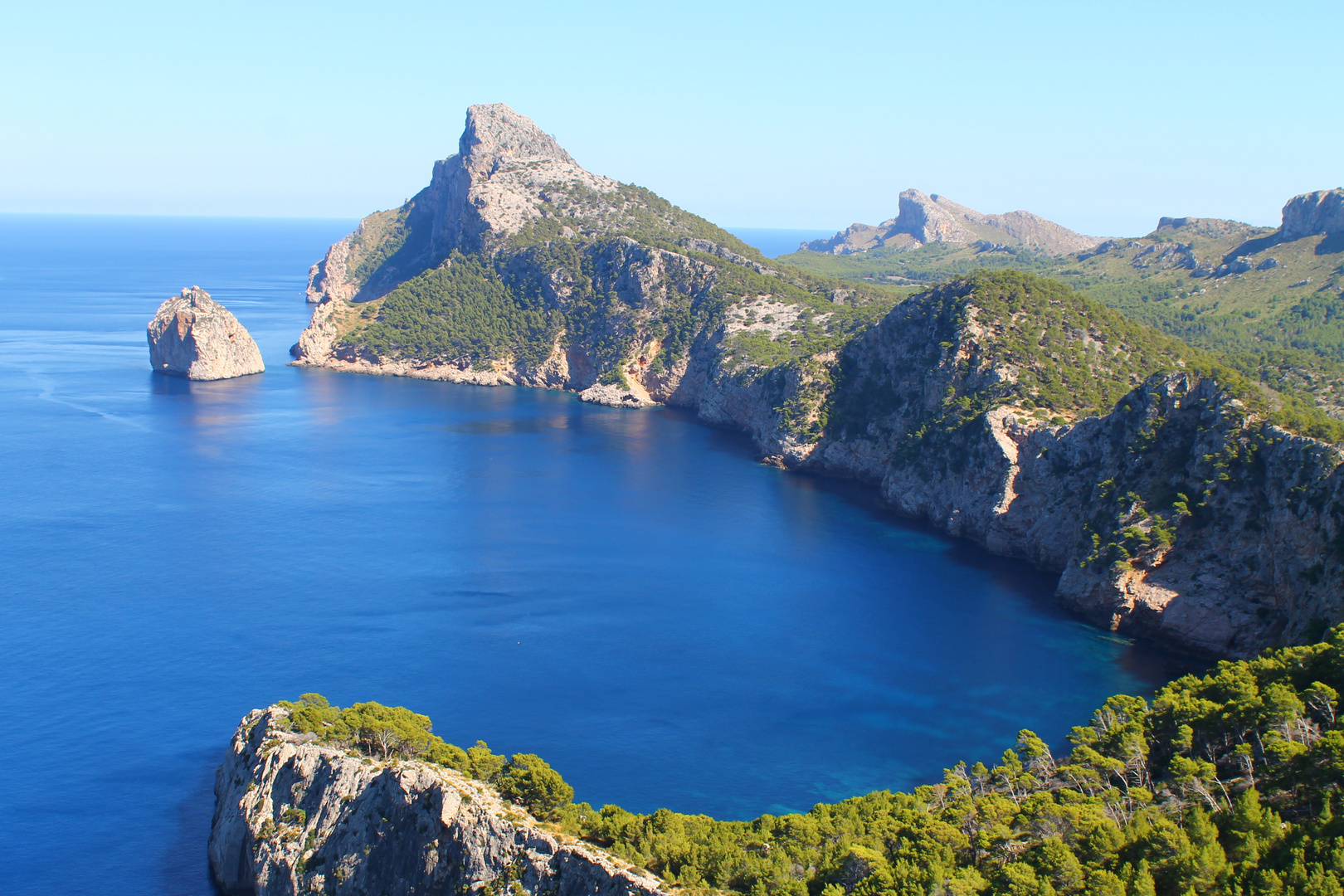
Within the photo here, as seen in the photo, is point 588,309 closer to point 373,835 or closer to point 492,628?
point 492,628

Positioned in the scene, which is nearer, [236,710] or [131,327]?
[236,710]

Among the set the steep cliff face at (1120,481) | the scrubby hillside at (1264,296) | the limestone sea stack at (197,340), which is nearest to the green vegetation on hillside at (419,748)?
the steep cliff face at (1120,481)

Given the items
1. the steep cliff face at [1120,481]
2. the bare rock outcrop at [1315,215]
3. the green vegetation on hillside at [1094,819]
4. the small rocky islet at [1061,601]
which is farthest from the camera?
the bare rock outcrop at [1315,215]

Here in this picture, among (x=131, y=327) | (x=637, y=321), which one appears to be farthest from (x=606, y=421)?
(x=131, y=327)

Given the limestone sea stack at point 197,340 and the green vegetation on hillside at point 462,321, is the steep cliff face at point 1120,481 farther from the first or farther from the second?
the limestone sea stack at point 197,340

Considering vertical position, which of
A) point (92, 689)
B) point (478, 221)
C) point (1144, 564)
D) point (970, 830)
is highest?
point (478, 221)

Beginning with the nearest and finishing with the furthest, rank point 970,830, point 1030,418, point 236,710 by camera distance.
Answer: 1. point 970,830
2. point 236,710
3. point 1030,418

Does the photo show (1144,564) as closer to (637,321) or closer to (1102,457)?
(1102,457)
